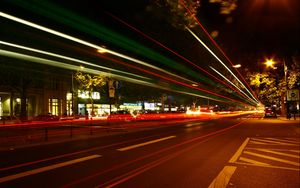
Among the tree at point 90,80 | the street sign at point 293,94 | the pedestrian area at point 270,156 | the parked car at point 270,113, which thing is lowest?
the pedestrian area at point 270,156

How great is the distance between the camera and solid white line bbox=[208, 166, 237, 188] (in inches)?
354

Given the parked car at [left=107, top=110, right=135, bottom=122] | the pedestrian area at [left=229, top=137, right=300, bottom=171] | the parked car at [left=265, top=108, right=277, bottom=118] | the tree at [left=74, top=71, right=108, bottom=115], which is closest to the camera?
the pedestrian area at [left=229, top=137, right=300, bottom=171]

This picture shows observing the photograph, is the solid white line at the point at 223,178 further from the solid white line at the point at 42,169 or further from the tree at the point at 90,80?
the tree at the point at 90,80

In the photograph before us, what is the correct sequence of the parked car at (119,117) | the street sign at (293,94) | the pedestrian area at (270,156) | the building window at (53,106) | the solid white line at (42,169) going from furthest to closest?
the building window at (53,106) → the parked car at (119,117) → the street sign at (293,94) → the pedestrian area at (270,156) → the solid white line at (42,169)

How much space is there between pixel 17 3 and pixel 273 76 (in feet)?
101

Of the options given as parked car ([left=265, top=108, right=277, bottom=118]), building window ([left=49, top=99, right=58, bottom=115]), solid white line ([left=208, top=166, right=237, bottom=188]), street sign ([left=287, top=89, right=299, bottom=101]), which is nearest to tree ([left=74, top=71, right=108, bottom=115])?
building window ([left=49, top=99, right=58, bottom=115])

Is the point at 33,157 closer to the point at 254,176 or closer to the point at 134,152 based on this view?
the point at 134,152

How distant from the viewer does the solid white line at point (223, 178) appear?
898 cm

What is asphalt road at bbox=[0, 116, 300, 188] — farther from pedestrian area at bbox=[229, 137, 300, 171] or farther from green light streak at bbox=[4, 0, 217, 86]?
green light streak at bbox=[4, 0, 217, 86]

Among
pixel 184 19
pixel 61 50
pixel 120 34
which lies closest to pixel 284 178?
pixel 184 19

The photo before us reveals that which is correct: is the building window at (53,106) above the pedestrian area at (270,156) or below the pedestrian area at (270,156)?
above

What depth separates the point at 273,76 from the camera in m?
43.7

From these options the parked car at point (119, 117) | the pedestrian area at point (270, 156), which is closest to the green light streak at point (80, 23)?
the parked car at point (119, 117)

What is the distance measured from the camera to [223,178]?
989cm
